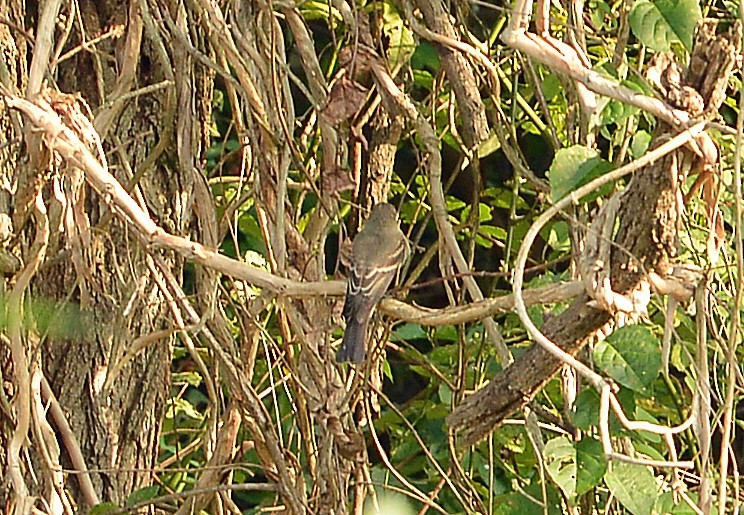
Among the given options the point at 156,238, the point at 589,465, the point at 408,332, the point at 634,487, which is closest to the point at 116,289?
the point at 408,332

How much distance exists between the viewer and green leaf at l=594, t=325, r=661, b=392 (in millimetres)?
2051

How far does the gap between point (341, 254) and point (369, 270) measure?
1.04 ft

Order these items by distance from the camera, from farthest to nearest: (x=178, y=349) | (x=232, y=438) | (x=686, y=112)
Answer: (x=178, y=349) < (x=232, y=438) < (x=686, y=112)

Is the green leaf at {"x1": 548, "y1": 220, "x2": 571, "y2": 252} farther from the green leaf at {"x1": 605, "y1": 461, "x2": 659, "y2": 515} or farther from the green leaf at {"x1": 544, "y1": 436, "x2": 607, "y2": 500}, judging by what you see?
the green leaf at {"x1": 605, "y1": 461, "x2": 659, "y2": 515}

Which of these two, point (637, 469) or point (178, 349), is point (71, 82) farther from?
point (637, 469)

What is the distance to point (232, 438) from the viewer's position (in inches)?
119

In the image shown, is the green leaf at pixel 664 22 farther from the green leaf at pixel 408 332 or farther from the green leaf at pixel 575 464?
the green leaf at pixel 408 332

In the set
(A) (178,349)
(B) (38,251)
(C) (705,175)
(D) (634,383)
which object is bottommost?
(A) (178,349)

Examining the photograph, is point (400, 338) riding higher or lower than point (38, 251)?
lower

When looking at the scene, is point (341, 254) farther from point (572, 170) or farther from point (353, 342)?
point (572, 170)

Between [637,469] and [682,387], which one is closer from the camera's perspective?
[637,469]

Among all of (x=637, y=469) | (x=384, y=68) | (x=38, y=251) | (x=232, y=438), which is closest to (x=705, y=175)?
(x=637, y=469)

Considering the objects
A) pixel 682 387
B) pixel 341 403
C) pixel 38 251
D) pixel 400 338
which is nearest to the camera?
pixel 38 251

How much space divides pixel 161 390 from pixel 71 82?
0.79 meters
